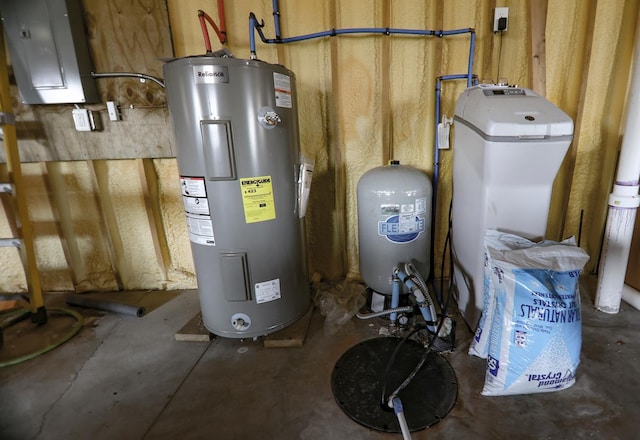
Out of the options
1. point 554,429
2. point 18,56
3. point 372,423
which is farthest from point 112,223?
point 554,429

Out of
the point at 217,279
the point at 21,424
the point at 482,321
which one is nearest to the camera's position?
the point at 21,424

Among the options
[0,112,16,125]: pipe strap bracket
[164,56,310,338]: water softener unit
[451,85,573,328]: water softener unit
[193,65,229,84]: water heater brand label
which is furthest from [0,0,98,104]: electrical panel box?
[451,85,573,328]: water softener unit

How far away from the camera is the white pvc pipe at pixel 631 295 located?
5.45 ft

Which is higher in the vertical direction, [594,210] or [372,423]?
[594,210]

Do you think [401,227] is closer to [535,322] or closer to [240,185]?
[535,322]

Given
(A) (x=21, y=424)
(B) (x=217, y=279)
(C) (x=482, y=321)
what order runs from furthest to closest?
(B) (x=217, y=279), (C) (x=482, y=321), (A) (x=21, y=424)

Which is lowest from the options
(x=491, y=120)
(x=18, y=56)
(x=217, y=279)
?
(x=217, y=279)

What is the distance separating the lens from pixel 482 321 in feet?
4.29

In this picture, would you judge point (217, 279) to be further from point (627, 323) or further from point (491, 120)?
point (627, 323)

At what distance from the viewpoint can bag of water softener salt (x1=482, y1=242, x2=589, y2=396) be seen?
110 cm

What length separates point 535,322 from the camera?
1097mm

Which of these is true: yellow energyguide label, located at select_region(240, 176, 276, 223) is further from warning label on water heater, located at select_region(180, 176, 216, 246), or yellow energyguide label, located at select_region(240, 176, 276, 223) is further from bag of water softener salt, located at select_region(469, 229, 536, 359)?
bag of water softener salt, located at select_region(469, 229, 536, 359)

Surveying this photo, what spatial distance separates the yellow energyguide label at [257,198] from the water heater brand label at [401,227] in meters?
0.55

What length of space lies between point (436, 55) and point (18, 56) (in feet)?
7.42
